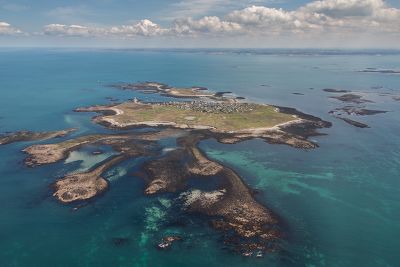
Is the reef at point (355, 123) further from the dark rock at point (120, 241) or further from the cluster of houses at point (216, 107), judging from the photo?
the dark rock at point (120, 241)

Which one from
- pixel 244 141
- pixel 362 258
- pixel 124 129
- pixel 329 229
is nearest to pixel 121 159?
pixel 124 129

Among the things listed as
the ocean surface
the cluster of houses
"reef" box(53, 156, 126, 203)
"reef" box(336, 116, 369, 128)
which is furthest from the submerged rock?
"reef" box(53, 156, 126, 203)

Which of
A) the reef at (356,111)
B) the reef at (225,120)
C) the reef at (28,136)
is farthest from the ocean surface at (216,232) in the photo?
the reef at (356,111)

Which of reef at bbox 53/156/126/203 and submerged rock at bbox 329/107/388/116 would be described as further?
submerged rock at bbox 329/107/388/116

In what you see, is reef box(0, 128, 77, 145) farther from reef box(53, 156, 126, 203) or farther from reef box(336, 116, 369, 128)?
reef box(336, 116, 369, 128)

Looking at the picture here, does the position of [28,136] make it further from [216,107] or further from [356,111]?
[356,111]

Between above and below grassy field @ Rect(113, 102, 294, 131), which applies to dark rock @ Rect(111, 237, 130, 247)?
below

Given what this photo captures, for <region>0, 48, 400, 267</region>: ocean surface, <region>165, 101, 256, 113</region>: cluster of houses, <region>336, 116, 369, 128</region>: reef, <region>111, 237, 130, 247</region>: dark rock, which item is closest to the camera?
<region>0, 48, 400, 267</region>: ocean surface

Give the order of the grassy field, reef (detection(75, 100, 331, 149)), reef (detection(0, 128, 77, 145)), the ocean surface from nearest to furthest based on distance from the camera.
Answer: the ocean surface, reef (detection(0, 128, 77, 145)), reef (detection(75, 100, 331, 149)), the grassy field
